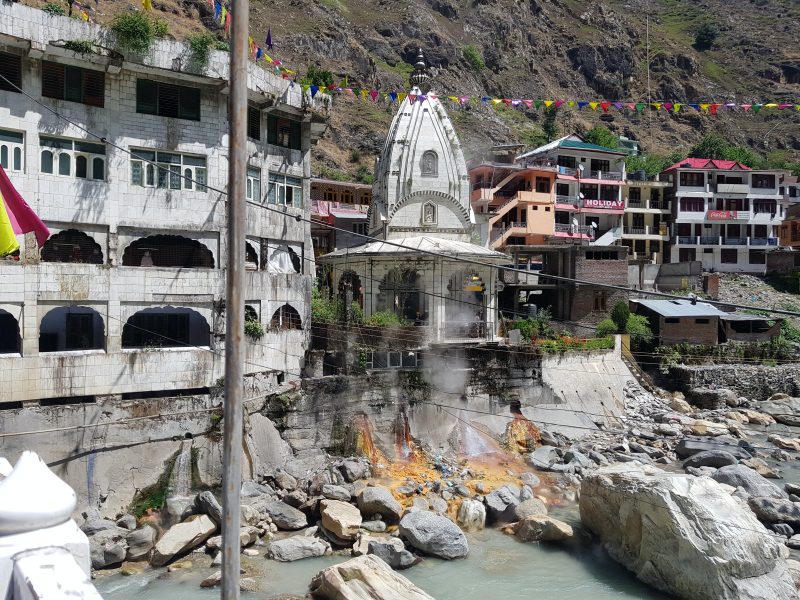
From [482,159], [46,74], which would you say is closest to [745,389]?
[482,159]

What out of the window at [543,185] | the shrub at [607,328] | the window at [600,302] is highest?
the window at [543,185]

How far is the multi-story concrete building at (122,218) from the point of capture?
20250 millimetres

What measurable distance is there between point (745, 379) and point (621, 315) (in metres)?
7.83

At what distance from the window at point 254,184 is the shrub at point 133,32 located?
553 centimetres

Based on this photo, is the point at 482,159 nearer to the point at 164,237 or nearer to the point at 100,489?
the point at 164,237

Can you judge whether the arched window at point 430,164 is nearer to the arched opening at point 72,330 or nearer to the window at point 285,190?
the window at point 285,190

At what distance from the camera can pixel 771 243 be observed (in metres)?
55.0

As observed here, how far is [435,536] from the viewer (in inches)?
721

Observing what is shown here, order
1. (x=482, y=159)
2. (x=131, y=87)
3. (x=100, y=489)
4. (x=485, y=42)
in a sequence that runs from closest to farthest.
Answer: (x=100, y=489)
(x=131, y=87)
(x=482, y=159)
(x=485, y=42)

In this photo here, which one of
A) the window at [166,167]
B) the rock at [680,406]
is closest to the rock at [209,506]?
the window at [166,167]

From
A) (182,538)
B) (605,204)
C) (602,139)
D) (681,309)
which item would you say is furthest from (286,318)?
(602,139)

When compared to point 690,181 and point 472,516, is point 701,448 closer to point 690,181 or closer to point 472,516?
point 472,516

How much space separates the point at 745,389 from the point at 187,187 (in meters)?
31.9

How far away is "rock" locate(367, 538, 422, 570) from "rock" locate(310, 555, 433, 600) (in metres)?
1.78
